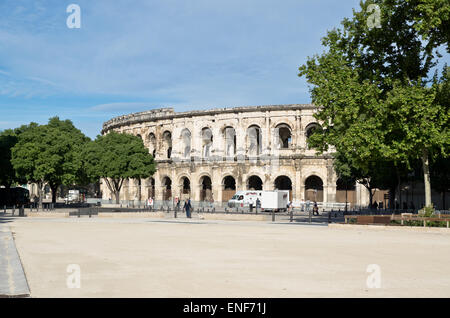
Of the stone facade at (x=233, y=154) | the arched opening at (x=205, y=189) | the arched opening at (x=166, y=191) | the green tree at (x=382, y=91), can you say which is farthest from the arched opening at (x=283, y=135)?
the green tree at (x=382, y=91)

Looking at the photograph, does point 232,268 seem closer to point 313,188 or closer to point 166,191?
point 313,188

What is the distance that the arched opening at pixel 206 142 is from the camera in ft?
202

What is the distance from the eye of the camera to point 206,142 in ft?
204

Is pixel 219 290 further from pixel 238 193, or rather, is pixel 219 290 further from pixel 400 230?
pixel 238 193

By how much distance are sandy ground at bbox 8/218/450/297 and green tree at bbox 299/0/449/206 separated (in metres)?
9.12

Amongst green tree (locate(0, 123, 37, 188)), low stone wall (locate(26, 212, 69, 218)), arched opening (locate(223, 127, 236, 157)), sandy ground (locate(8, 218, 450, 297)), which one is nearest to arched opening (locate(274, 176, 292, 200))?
arched opening (locate(223, 127, 236, 157))

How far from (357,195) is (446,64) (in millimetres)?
28039

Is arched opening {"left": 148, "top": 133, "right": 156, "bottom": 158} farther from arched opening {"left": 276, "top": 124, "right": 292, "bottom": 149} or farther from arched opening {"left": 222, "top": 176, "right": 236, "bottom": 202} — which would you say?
arched opening {"left": 276, "top": 124, "right": 292, "bottom": 149}

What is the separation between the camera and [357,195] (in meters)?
53.5

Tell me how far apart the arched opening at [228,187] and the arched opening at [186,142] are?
18.2ft

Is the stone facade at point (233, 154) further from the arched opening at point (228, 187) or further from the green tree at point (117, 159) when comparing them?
the green tree at point (117, 159)

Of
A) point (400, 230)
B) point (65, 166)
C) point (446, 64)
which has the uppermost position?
point (446, 64)
